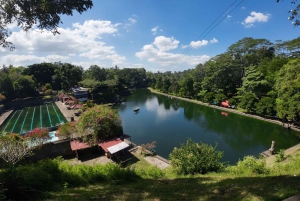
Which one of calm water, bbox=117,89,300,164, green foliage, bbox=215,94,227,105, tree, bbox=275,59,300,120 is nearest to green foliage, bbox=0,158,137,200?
calm water, bbox=117,89,300,164

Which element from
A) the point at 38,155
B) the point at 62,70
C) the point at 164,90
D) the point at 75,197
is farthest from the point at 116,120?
the point at 164,90

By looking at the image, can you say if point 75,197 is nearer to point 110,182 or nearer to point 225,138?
point 110,182

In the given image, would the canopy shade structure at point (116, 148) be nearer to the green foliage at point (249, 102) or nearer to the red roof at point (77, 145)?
the red roof at point (77, 145)

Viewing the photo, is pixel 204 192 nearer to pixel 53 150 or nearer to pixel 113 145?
pixel 113 145

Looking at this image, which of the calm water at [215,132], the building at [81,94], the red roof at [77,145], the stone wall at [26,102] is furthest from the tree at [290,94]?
the stone wall at [26,102]

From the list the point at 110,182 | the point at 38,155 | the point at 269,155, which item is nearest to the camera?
the point at 110,182

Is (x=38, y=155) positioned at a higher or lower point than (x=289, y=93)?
lower
